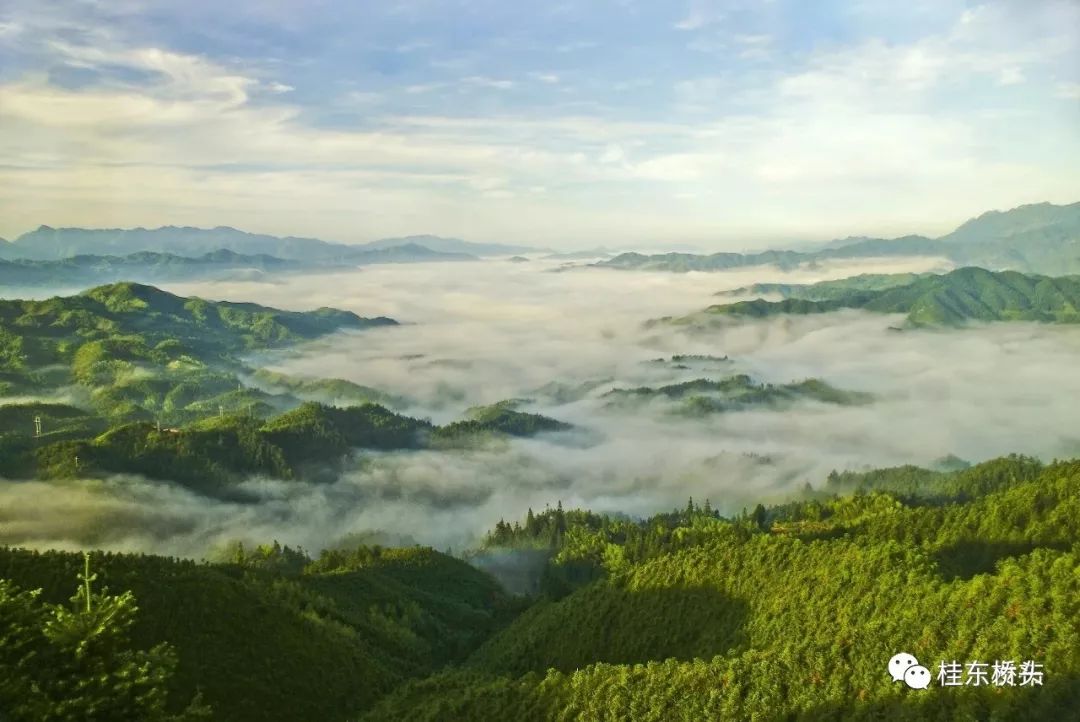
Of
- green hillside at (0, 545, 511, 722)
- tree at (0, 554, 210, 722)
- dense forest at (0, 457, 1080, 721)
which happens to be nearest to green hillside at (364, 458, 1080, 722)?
dense forest at (0, 457, 1080, 721)

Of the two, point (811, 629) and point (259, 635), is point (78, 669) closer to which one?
point (259, 635)

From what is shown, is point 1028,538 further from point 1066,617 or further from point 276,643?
point 276,643

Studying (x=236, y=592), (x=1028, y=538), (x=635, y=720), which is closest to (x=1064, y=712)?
(x=635, y=720)

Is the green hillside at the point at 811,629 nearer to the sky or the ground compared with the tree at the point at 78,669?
nearer to the ground

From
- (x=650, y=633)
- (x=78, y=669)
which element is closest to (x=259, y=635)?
(x=650, y=633)

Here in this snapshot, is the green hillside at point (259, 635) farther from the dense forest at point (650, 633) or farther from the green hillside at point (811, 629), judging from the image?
the green hillside at point (811, 629)

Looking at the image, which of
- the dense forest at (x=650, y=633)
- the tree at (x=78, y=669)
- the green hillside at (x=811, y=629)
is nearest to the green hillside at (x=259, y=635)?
the dense forest at (x=650, y=633)
